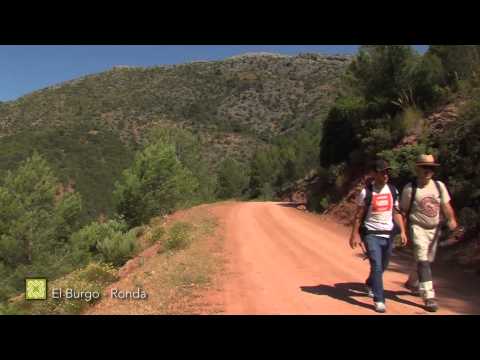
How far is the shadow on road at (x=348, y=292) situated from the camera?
6729 mm

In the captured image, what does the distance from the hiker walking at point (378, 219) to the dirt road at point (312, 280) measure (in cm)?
66

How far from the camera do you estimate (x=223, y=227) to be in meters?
16.3

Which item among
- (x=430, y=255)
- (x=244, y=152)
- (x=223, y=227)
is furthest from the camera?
(x=244, y=152)

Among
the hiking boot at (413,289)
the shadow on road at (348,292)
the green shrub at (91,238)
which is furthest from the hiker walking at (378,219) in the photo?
the green shrub at (91,238)

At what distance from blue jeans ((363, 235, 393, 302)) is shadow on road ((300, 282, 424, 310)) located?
365 millimetres

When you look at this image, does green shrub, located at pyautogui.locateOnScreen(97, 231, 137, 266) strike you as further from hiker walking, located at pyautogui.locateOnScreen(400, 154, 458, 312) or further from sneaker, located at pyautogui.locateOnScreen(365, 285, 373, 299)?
hiker walking, located at pyautogui.locateOnScreen(400, 154, 458, 312)

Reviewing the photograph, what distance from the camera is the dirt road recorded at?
6.46m

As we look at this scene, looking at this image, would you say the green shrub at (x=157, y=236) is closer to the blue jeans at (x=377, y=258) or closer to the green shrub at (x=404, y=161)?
the green shrub at (x=404, y=161)

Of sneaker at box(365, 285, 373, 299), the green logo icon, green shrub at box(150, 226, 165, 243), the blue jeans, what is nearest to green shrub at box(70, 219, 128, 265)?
green shrub at box(150, 226, 165, 243)

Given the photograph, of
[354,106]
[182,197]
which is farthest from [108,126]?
[354,106]

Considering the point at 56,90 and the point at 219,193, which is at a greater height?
the point at 56,90

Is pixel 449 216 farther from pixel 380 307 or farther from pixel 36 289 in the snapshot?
pixel 36 289
